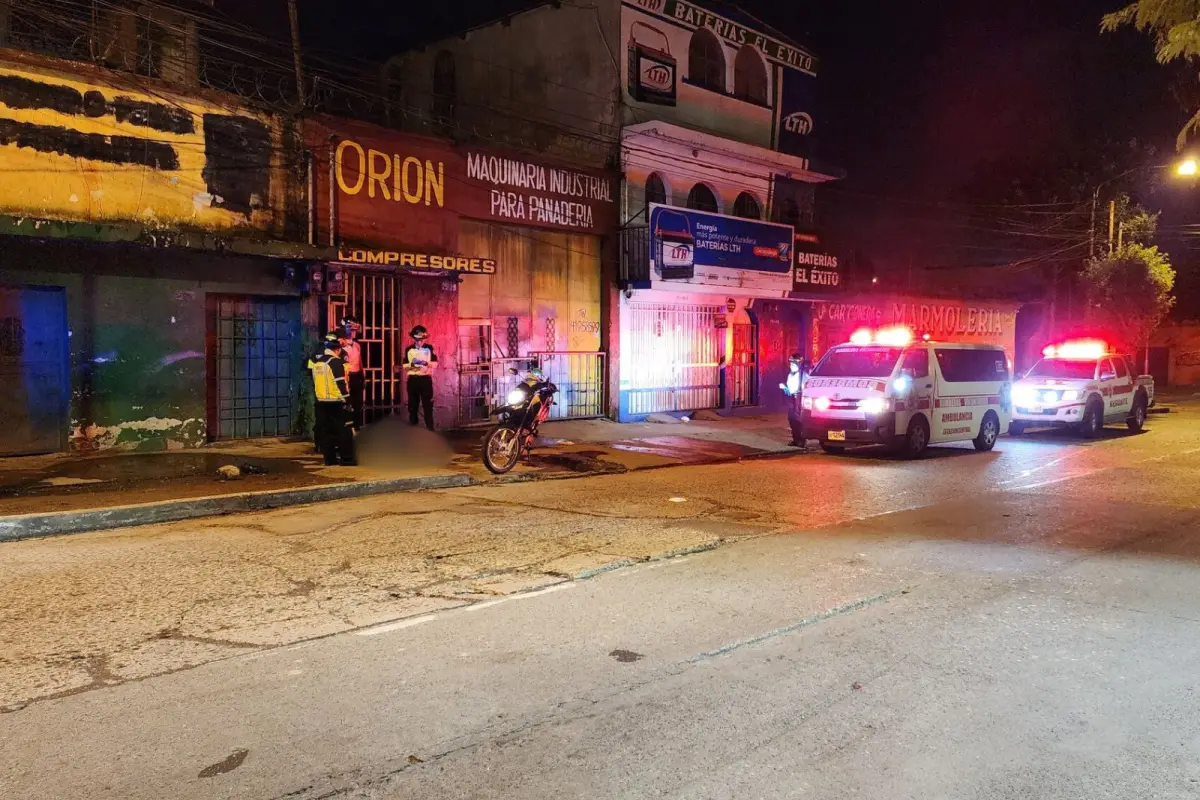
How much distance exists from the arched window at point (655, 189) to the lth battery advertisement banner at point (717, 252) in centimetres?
96

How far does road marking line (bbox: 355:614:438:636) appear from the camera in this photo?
18.1 feet

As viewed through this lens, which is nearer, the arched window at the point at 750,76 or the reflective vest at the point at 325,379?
the reflective vest at the point at 325,379

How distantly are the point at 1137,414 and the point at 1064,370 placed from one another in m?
2.73

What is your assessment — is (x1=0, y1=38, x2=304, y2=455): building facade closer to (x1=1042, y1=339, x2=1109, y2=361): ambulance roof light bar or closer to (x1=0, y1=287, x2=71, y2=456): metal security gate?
(x1=0, y1=287, x2=71, y2=456): metal security gate

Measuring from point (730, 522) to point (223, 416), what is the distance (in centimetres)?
860

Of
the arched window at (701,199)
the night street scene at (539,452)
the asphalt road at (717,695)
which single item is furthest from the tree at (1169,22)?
the arched window at (701,199)

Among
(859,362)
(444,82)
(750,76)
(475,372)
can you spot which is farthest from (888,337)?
(444,82)

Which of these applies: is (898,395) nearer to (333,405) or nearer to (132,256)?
(333,405)

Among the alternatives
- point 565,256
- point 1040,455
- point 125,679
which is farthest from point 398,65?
point 125,679

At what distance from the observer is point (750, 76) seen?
22.3 meters

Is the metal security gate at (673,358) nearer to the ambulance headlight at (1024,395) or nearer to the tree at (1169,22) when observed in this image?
the ambulance headlight at (1024,395)

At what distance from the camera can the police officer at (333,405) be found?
37.7 ft

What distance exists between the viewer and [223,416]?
13625mm

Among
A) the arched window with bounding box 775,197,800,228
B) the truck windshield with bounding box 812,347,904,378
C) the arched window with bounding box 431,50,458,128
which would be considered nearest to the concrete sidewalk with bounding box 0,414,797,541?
the truck windshield with bounding box 812,347,904,378
